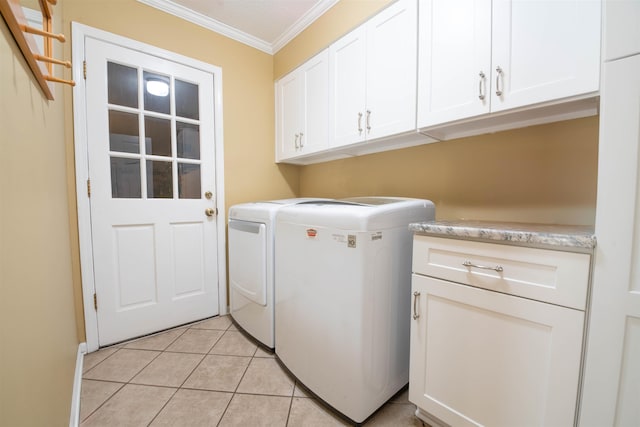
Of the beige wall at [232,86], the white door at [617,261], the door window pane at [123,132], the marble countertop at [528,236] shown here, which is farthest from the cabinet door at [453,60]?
the door window pane at [123,132]

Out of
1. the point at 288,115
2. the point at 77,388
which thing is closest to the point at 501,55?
the point at 288,115

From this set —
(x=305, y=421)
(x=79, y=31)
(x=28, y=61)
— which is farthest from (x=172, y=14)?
(x=305, y=421)

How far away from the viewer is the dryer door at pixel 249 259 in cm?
160

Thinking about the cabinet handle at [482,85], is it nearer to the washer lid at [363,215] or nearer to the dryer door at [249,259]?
the washer lid at [363,215]

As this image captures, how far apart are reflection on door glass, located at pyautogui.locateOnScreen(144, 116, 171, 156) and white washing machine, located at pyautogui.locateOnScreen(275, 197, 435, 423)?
1268 millimetres

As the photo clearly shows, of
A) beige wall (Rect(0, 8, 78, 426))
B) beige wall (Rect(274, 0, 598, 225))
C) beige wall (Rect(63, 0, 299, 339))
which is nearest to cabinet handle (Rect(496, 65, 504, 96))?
beige wall (Rect(274, 0, 598, 225))

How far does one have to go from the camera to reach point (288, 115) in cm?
225

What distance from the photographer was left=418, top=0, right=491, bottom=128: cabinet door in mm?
1075

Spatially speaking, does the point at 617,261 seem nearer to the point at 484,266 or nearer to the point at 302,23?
the point at 484,266

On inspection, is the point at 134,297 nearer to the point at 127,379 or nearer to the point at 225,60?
the point at 127,379

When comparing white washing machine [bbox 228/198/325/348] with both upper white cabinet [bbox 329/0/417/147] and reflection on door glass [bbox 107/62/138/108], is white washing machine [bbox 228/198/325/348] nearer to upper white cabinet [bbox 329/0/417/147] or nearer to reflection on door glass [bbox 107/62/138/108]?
upper white cabinet [bbox 329/0/417/147]

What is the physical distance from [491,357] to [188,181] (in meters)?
2.16

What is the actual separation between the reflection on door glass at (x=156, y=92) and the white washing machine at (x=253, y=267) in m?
0.94

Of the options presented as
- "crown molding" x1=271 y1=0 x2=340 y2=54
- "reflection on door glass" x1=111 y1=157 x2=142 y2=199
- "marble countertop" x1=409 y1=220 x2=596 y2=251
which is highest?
"crown molding" x1=271 y1=0 x2=340 y2=54
